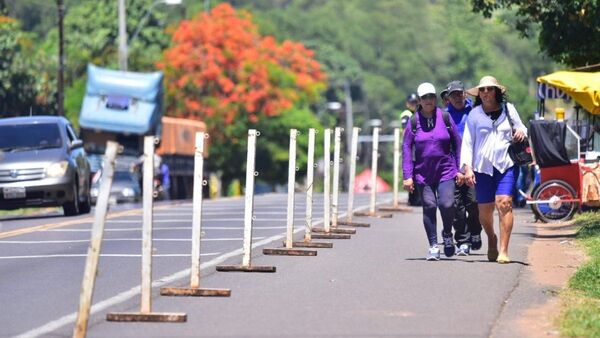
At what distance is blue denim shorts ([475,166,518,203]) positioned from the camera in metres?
16.0

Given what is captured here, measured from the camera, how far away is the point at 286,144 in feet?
246

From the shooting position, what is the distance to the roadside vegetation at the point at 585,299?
1101cm

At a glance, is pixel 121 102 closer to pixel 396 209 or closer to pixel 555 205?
pixel 396 209

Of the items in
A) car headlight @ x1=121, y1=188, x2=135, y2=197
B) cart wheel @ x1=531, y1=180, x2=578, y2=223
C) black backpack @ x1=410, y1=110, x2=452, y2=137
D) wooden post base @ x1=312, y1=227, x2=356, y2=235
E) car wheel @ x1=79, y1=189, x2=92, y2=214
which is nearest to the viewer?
black backpack @ x1=410, y1=110, x2=452, y2=137

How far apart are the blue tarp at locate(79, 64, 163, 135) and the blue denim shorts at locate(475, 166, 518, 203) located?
87.7ft

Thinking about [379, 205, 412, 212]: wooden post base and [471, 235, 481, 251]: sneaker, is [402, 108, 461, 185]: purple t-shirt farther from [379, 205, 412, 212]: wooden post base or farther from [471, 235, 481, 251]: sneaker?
[379, 205, 412, 212]: wooden post base

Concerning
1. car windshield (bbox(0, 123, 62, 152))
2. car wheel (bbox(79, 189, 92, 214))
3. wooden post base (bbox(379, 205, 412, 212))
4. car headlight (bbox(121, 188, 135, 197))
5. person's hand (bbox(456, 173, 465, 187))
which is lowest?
car headlight (bbox(121, 188, 135, 197))

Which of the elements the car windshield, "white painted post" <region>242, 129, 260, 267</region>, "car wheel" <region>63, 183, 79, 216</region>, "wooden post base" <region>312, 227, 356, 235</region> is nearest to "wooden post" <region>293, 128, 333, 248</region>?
"wooden post base" <region>312, 227, 356, 235</region>

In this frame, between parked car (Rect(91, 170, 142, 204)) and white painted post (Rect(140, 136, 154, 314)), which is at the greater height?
white painted post (Rect(140, 136, 154, 314))

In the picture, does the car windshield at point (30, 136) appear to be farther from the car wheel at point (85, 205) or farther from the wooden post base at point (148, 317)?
the wooden post base at point (148, 317)

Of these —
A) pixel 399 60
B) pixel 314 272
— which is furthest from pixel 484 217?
pixel 399 60

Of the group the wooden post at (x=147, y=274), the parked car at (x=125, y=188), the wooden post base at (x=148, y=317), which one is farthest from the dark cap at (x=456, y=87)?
the parked car at (x=125, y=188)

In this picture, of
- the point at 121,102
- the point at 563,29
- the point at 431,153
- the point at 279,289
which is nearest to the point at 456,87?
the point at 431,153

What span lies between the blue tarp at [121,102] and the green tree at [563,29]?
17.6m
